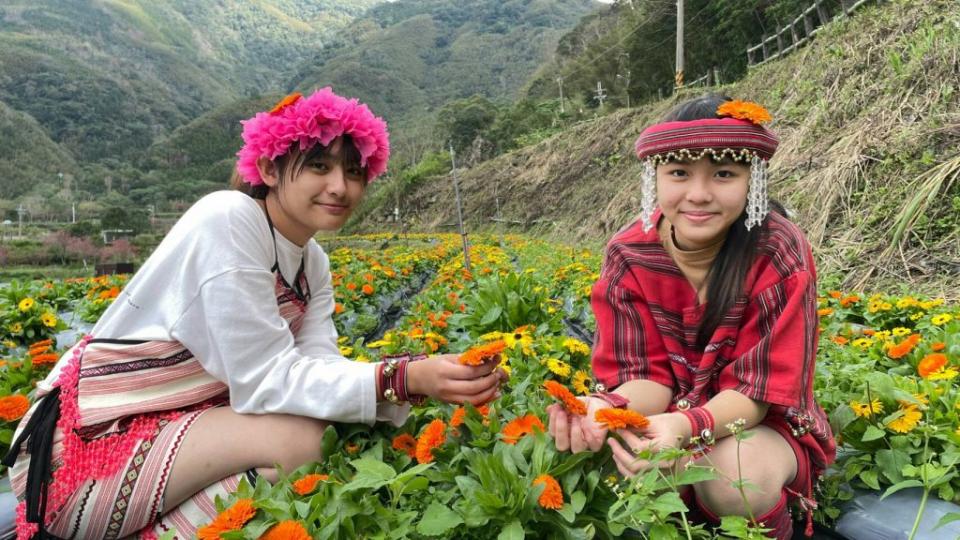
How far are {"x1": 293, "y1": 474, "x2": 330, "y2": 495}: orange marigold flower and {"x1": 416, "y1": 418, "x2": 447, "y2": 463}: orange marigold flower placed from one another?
0.77 feet

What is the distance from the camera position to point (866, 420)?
1632mm

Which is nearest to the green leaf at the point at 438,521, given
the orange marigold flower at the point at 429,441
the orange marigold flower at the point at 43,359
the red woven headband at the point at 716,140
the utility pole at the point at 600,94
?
the orange marigold flower at the point at 429,441

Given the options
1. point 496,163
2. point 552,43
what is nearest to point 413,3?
point 552,43

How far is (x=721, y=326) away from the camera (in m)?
1.49

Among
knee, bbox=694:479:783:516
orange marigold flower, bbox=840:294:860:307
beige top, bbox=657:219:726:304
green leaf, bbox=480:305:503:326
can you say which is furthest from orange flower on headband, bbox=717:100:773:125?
orange marigold flower, bbox=840:294:860:307

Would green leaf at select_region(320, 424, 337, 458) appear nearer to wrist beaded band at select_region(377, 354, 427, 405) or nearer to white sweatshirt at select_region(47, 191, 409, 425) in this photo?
white sweatshirt at select_region(47, 191, 409, 425)

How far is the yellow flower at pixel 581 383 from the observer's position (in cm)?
191

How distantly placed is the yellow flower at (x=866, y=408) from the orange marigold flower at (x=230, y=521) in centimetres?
159

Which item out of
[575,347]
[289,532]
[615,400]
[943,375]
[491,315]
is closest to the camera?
[289,532]

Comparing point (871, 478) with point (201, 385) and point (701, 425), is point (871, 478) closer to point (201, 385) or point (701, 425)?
point (701, 425)

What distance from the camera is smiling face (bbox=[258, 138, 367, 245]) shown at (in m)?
1.60

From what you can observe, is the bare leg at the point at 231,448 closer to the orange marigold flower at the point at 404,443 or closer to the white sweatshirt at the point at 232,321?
the white sweatshirt at the point at 232,321

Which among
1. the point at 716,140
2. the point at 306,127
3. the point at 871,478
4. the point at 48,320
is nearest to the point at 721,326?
the point at 716,140

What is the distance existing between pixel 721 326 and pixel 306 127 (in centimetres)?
119
